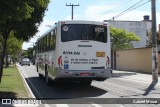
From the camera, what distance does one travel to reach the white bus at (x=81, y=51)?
16609 mm

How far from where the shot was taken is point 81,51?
1684cm

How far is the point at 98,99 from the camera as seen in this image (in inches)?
552

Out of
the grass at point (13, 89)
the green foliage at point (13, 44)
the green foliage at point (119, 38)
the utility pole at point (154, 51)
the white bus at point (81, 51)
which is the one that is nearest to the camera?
the grass at point (13, 89)

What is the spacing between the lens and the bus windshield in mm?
16844

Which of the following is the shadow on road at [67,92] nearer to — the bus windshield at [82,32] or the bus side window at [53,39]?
the bus side window at [53,39]

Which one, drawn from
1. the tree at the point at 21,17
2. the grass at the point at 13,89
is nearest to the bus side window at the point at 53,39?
the tree at the point at 21,17

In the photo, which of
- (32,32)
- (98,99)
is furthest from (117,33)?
(98,99)

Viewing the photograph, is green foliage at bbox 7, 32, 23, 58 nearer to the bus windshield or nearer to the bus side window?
the bus side window

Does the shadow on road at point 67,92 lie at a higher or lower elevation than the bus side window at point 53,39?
lower

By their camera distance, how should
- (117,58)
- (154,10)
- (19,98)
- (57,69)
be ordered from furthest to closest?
(117,58) → (154,10) → (57,69) → (19,98)

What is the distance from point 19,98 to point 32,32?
6.00 meters

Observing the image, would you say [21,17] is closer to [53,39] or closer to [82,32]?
[82,32]

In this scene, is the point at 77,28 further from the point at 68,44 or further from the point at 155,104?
the point at 155,104

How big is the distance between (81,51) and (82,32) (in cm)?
88
